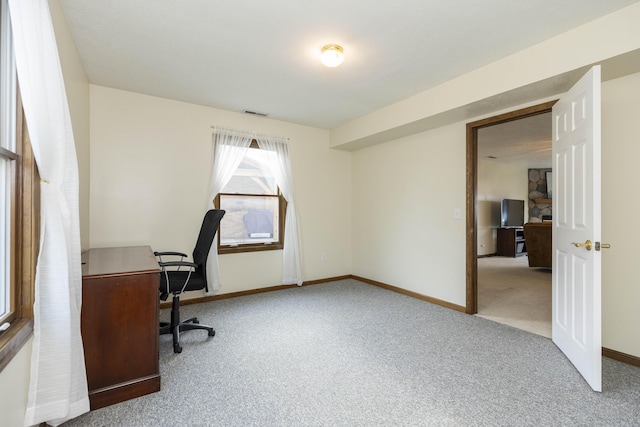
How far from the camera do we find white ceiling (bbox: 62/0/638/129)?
1964 millimetres

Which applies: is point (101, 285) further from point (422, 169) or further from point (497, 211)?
point (497, 211)

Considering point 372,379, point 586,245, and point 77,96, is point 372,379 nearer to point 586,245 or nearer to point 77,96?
point 586,245

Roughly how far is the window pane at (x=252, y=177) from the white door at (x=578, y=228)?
327 centimetres

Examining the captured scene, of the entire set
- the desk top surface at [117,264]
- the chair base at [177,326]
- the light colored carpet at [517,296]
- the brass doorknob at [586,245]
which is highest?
the brass doorknob at [586,245]

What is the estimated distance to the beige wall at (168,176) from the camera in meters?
3.21

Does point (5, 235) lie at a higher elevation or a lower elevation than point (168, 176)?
lower

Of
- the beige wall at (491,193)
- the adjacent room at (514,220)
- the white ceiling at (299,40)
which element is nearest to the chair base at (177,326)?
the white ceiling at (299,40)

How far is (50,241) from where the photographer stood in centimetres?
140

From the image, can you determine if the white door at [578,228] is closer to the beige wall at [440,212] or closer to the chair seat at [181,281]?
the beige wall at [440,212]

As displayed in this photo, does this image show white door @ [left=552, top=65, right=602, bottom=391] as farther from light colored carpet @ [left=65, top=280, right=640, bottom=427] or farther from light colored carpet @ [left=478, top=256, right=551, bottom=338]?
light colored carpet @ [left=478, top=256, right=551, bottom=338]

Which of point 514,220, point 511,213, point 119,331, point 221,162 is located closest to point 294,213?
point 221,162

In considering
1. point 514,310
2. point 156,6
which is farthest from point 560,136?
point 156,6

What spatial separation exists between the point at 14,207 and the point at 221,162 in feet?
8.36

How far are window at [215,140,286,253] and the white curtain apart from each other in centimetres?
239
